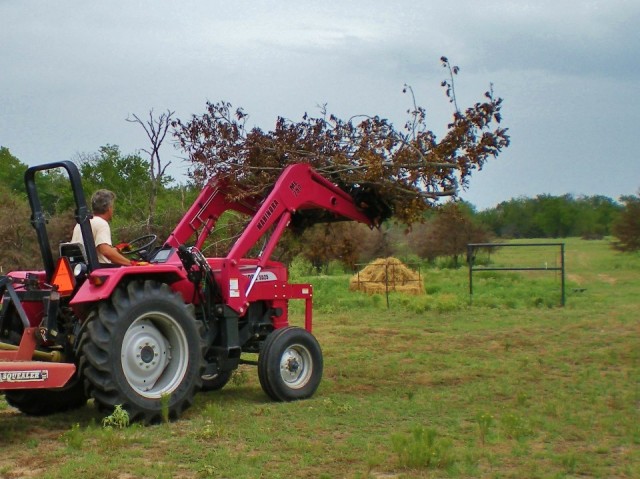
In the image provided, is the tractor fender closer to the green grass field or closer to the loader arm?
the loader arm

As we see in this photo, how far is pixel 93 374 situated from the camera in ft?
24.9

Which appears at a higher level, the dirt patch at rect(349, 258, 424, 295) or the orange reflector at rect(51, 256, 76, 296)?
the orange reflector at rect(51, 256, 76, 296)

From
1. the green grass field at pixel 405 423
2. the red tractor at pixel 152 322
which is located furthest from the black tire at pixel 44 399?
the green grass field at pixel 405 423

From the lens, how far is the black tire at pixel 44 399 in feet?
28.6

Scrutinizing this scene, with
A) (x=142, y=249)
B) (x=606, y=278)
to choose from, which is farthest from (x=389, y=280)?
(x=142, y=249)

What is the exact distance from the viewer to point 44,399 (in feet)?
28.9

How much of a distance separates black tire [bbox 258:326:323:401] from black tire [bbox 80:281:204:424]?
78 centimetres

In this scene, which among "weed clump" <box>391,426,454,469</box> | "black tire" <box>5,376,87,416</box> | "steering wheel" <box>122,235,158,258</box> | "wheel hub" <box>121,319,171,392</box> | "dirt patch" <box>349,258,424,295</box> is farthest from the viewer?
"dirt patch" <box>349,258,424,295</box>

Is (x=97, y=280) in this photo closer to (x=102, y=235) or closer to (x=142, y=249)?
(x=102, y=235)

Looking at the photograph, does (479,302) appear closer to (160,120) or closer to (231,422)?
(160,120)

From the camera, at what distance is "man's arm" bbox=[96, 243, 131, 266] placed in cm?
821

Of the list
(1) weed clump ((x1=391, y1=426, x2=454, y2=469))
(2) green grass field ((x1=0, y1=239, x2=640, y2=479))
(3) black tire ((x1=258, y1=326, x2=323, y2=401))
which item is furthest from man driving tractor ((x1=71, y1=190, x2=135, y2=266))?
(1) weed clump ((x1=391, y1=426, x2=454, y2=469))

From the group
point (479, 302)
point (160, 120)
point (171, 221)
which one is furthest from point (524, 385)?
point (479, 302)

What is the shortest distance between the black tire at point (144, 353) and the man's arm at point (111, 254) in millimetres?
262
